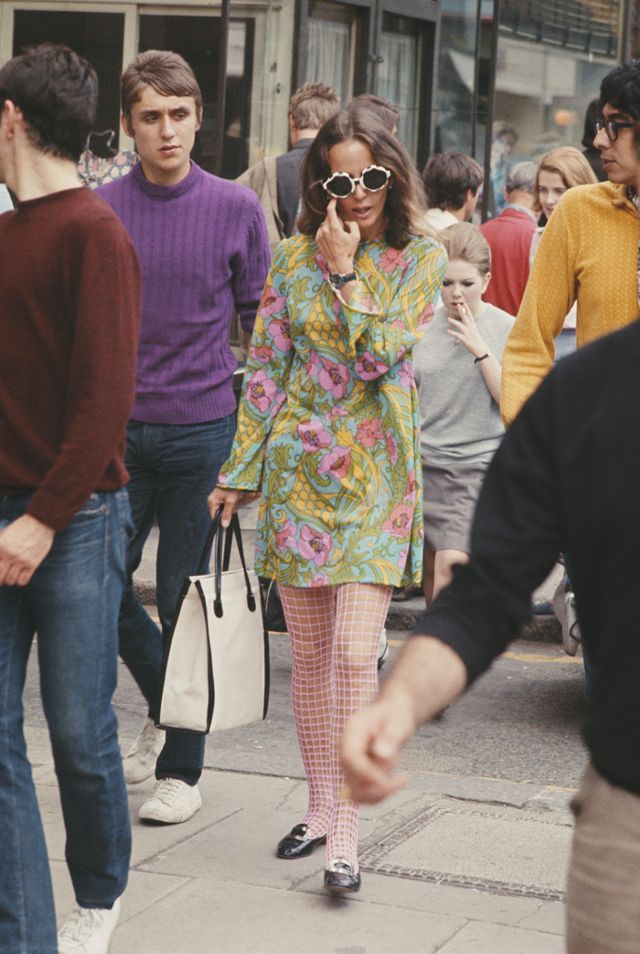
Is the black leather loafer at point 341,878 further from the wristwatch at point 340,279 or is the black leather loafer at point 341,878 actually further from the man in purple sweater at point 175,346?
the wristwatch at point 340,279

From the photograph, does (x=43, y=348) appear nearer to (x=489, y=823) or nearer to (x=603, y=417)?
(x=603, y=417)

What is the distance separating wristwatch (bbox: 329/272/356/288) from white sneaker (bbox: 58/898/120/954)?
1631 millimetres

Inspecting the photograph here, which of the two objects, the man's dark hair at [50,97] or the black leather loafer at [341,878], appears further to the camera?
the black leather loafer at [341,878]

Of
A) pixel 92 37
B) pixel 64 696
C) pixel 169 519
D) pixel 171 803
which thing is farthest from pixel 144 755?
pixel 92 37

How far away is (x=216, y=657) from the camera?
4676 millimetres

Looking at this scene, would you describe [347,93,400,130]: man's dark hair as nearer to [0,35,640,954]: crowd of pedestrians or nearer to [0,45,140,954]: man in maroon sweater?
[0,35,640,954]: crowd of pedestrians

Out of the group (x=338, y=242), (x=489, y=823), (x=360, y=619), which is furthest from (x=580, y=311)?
(x=489, y=823)

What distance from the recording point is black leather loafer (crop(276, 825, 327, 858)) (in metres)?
4.65

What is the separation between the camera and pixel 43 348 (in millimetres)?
3609

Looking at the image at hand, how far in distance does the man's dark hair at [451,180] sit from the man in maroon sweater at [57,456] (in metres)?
5.16

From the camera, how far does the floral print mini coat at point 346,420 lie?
15.0 feet

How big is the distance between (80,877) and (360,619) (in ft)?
3.42

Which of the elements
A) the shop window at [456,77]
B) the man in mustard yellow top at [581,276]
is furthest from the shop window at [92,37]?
the man in mustard yellow top at [581,276]

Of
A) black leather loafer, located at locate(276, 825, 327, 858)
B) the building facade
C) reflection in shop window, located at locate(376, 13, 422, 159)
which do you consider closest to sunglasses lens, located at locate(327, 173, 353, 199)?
black leather loafer, located at locate(276, 825, 327, 858)
